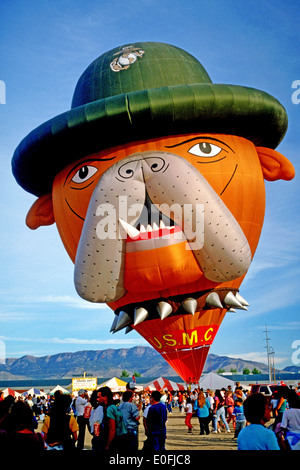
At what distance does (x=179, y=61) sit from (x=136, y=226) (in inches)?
177

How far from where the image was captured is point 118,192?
10.4 m

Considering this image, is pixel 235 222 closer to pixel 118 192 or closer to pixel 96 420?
pixel 118 192

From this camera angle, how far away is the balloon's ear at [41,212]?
13820 millimetres

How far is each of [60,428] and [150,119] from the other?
6996mm

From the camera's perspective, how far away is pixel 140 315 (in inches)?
442

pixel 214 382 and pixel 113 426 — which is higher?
pixel 214 382

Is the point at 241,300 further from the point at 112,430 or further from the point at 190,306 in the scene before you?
the point at 112,430

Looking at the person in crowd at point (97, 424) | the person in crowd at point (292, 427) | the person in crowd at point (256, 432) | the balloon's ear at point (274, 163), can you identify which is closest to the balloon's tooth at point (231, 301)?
the balloon's ear at point (274, 163)

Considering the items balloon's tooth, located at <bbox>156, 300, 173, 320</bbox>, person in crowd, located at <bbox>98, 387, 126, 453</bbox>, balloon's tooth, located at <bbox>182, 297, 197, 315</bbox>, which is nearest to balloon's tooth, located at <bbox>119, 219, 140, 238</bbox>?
balloon's tooth, located at <bbox>156, 300, 173, 320</bbox>

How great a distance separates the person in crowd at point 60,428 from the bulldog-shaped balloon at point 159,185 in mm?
5501

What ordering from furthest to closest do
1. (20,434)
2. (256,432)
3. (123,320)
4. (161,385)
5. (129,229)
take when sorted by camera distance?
(161,385) < (123,320) < (129,229) < (20,434) < (256,432)

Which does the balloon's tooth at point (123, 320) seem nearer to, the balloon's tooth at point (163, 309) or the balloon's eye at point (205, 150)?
the balloon's tooth at point (163, 309)

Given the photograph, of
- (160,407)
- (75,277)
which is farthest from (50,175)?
(160,407)

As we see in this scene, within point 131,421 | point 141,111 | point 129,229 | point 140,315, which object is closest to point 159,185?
point 129,229
